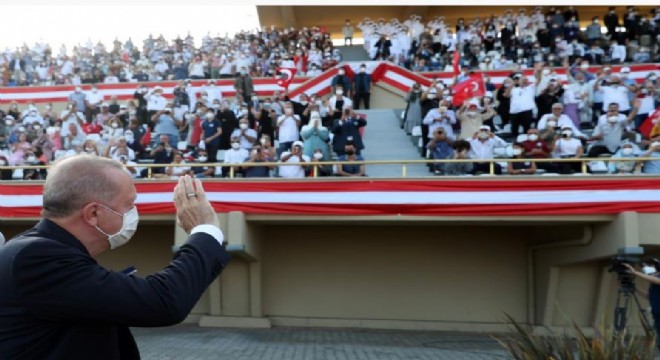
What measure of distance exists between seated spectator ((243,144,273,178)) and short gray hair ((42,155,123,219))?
10817mm

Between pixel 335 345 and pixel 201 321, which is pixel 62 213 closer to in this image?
pixel 335 345

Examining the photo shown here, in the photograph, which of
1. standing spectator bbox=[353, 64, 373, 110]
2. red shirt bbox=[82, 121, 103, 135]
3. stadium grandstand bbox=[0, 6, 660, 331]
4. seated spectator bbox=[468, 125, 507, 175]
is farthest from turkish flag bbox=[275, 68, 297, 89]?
seated spectator bbox=[468, 125, 507, 175]

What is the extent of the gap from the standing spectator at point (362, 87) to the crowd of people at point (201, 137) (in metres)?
2.93

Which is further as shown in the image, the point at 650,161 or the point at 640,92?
the point at 640,92

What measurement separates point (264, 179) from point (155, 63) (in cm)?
1412

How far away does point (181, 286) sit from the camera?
2.10m

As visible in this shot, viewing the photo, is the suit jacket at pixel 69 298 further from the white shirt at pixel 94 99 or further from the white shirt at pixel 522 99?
the white shirt at pixel 94 99

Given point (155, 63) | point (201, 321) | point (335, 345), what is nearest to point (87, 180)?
point (335, 345)

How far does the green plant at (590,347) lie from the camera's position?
3588 mm

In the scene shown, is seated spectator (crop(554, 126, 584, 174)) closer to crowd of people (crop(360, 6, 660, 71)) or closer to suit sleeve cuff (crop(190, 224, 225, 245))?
crowd of people (crop(360, 6, 660, 71))

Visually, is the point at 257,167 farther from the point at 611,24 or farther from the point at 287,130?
the point at 611,24

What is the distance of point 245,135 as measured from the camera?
14805 mm

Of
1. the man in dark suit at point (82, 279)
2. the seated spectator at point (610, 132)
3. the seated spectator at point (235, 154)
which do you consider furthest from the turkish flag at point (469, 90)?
the man in dark suit at point (82, 279)

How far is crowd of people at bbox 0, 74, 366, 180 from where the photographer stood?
13.7 m
